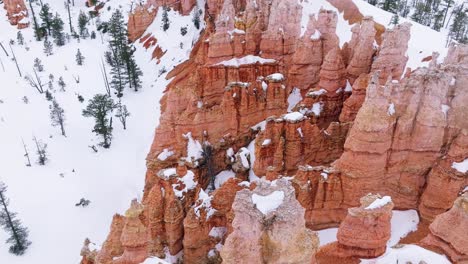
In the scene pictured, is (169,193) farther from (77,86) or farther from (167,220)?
(77,86)

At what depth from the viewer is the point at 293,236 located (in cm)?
1130

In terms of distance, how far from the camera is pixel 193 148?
2916 cm

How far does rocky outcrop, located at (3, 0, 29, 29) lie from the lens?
221 ft

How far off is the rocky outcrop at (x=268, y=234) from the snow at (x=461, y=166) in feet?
35.7

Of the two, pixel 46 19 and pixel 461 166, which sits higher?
pixel 461 166

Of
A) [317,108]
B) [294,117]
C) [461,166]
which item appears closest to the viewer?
[461,166]

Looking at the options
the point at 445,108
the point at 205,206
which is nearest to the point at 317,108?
the point at 445,108

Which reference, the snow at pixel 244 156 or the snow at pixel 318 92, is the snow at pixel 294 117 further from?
the snow at pixel 244 156

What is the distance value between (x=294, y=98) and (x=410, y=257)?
19.3 m

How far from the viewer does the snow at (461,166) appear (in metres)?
18.6

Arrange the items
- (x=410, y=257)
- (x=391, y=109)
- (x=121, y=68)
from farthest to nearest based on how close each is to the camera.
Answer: (x=121, y=68) < (x=391, y=109) < (x=410, y=257)

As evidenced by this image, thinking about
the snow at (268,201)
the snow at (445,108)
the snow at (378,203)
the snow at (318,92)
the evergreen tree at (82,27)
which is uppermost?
the snow at (445,108)

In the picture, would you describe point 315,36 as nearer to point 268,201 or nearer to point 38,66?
point 268,201

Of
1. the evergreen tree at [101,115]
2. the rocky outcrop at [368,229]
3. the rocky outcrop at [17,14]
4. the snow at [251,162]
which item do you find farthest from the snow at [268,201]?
the rocky outcrop at [17,14]
